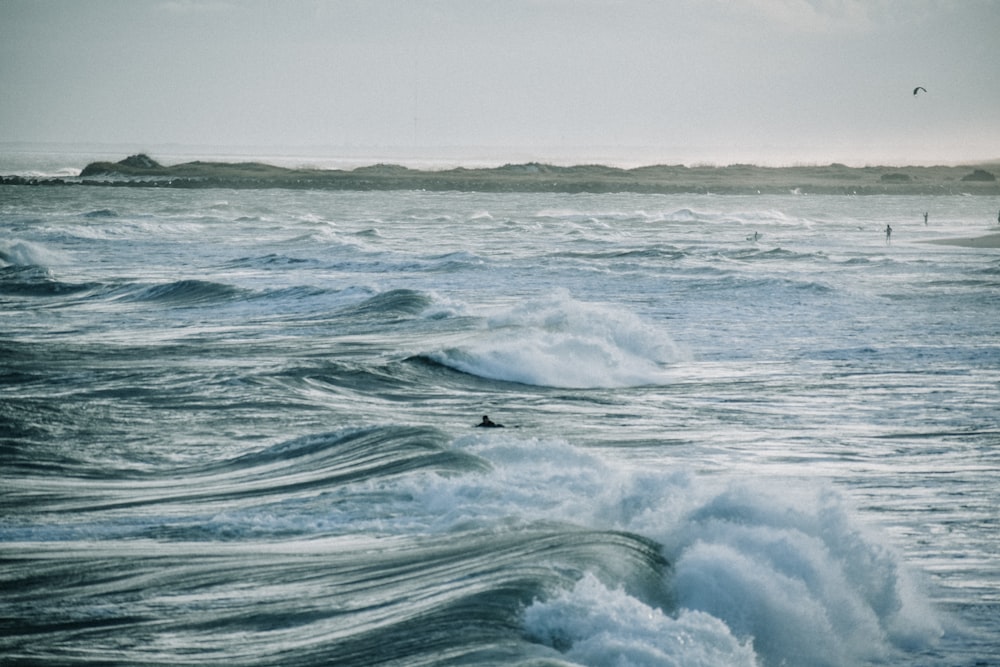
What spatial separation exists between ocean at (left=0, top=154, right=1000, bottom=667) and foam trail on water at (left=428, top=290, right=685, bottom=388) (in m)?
0.09

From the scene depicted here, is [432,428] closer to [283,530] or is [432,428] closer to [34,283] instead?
[283,530]

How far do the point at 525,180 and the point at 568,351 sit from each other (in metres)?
124

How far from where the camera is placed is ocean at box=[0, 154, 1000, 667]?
787cm

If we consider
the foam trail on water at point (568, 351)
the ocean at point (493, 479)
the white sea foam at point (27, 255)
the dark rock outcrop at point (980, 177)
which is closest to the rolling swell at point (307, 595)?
the ocean at point (493, 479)

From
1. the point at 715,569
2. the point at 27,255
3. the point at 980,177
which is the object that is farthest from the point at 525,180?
the point at 715,569

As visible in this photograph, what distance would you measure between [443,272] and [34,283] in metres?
13.4

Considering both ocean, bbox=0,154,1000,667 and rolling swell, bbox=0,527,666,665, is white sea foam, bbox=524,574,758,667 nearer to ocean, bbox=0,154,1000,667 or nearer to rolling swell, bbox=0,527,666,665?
ocean, bbox=0,154,1000,667

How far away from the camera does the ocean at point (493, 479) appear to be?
7871mm

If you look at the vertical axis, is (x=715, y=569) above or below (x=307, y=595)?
above

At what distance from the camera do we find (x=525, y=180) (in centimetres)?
14288

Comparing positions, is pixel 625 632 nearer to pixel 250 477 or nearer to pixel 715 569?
pixel 715 569

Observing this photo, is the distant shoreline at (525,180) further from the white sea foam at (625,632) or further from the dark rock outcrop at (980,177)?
the white sea foam at (625,632)

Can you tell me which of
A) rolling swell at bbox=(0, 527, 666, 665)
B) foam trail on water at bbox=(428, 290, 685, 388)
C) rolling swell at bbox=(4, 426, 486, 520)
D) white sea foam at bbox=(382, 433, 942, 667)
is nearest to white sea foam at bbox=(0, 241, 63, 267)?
foam trail on water at bbox=(428, 290, 685, 388)

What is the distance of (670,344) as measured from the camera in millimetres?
22172
